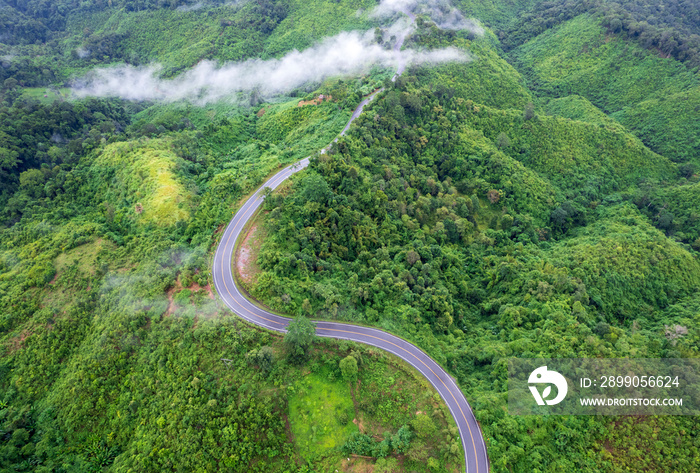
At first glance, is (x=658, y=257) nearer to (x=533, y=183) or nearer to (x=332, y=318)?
(x=533, y=183)

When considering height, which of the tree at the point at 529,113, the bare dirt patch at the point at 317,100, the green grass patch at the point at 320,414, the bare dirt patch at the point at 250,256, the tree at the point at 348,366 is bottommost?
the green grass patch at the point at 320,414

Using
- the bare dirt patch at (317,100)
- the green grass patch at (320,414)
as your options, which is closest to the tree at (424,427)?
the green grass patch at (320,414)

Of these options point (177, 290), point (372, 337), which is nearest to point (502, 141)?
point (372, 337)

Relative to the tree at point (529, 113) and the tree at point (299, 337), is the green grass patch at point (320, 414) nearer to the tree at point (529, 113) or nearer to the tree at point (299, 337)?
the tree at point (299, 337)

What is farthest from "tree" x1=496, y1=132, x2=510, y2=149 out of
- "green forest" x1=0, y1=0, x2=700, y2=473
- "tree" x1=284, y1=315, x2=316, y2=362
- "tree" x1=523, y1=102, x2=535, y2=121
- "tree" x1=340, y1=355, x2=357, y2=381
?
"tree" x1=284, y1=315, x2=316, y2=362

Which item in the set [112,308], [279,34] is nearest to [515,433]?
[112,308]
